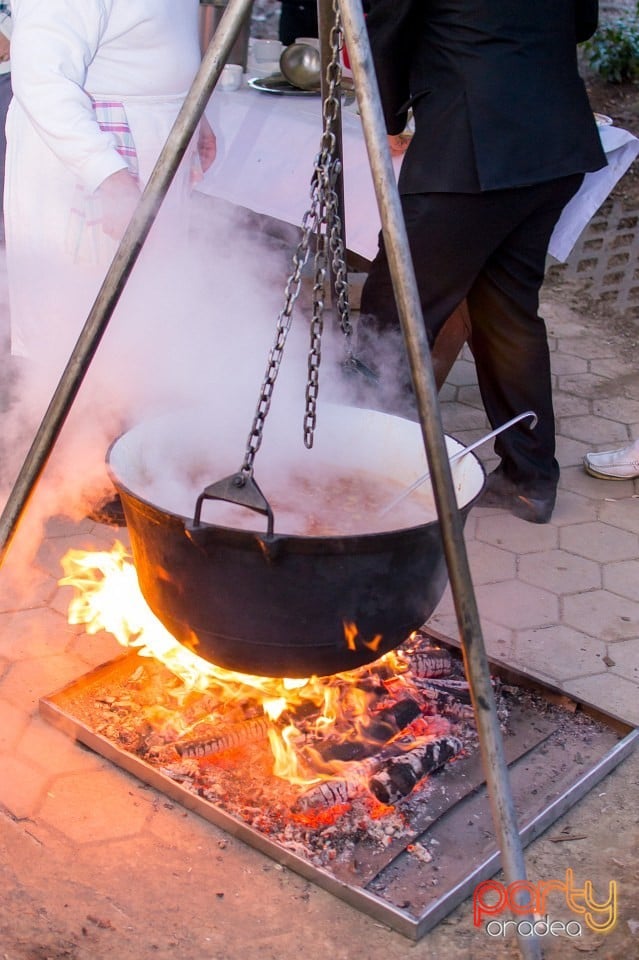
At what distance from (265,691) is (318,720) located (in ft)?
0.56

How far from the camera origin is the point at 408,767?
2.70m

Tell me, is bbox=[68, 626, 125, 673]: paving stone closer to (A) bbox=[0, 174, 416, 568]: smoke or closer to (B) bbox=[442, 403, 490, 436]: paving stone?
(A) bbox=[0, 174, 416, 568]: smoke

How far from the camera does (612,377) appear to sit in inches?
227

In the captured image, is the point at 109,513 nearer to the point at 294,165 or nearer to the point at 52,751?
the point at 52,751

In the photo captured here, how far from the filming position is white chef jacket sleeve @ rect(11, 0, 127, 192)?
320cm

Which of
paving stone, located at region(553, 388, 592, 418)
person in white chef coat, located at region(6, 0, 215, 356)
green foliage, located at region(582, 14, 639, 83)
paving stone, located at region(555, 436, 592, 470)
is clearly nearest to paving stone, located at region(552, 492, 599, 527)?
paving stone, located at region(555, 436, 592, 470)

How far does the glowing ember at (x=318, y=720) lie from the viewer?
269 centimetres

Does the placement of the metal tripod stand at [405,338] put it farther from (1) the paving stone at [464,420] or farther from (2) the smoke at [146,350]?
(1) the paving stone at [464,420]

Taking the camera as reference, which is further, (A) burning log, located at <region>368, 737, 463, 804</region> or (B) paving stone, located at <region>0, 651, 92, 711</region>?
(B) paving stone, located at <region>0, 651, 92, 711</region>

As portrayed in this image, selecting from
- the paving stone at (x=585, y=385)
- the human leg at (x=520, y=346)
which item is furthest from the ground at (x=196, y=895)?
the paving stone at (x=585, y=385)

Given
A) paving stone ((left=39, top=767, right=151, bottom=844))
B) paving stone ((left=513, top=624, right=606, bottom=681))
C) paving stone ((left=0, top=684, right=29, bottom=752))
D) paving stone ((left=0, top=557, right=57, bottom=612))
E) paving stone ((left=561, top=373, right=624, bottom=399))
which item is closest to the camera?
paving stone ((left=39, top=767, right=151, bottom=844))

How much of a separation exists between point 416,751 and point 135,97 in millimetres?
2270

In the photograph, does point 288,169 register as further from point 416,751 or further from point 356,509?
point 416,751

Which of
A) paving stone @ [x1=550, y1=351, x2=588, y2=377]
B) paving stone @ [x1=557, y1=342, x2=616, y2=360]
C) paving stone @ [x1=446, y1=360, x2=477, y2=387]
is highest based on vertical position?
paving stone @ [x1=446, y1=360, x2=477, y2=387]
